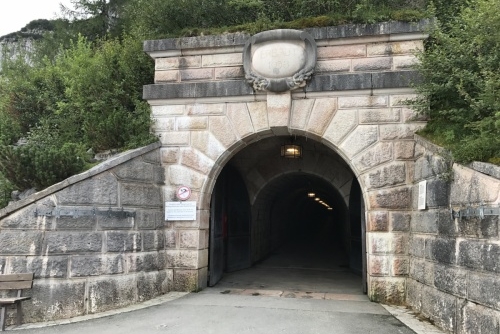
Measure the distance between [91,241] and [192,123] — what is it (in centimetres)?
270

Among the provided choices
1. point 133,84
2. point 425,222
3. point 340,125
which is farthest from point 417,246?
point 133,84

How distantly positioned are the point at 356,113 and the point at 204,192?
9.67 feet

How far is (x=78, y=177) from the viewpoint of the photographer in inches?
236

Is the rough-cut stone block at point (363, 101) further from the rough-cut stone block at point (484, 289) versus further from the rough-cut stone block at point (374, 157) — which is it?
the rough-cut stone block at point (484, 289)

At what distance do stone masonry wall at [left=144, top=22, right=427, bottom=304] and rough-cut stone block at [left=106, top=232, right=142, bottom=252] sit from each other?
777 millimetres

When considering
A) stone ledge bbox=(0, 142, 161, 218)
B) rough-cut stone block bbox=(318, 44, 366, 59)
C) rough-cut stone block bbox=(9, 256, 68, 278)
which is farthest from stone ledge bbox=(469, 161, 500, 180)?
rough-cut stone block bbox=(9, 256, 68, 278)

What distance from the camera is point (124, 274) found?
249 inches

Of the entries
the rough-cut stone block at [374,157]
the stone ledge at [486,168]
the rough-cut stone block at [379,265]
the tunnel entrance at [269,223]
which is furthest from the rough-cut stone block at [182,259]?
the stone ledge at [486,168]

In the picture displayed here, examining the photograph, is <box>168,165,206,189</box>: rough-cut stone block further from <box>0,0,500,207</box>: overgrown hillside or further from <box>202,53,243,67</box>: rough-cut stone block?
<box>202,53,243,67</box>: rough-cut stone block

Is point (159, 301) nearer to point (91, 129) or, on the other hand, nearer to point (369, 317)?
point (369, 317)

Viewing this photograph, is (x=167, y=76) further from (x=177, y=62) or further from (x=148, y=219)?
(x=148, y=219)

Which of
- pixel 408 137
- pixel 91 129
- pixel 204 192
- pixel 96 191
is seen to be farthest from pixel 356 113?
pixel 91 129

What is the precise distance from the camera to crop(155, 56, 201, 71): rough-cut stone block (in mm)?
7656

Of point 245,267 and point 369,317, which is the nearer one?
point 369,317
